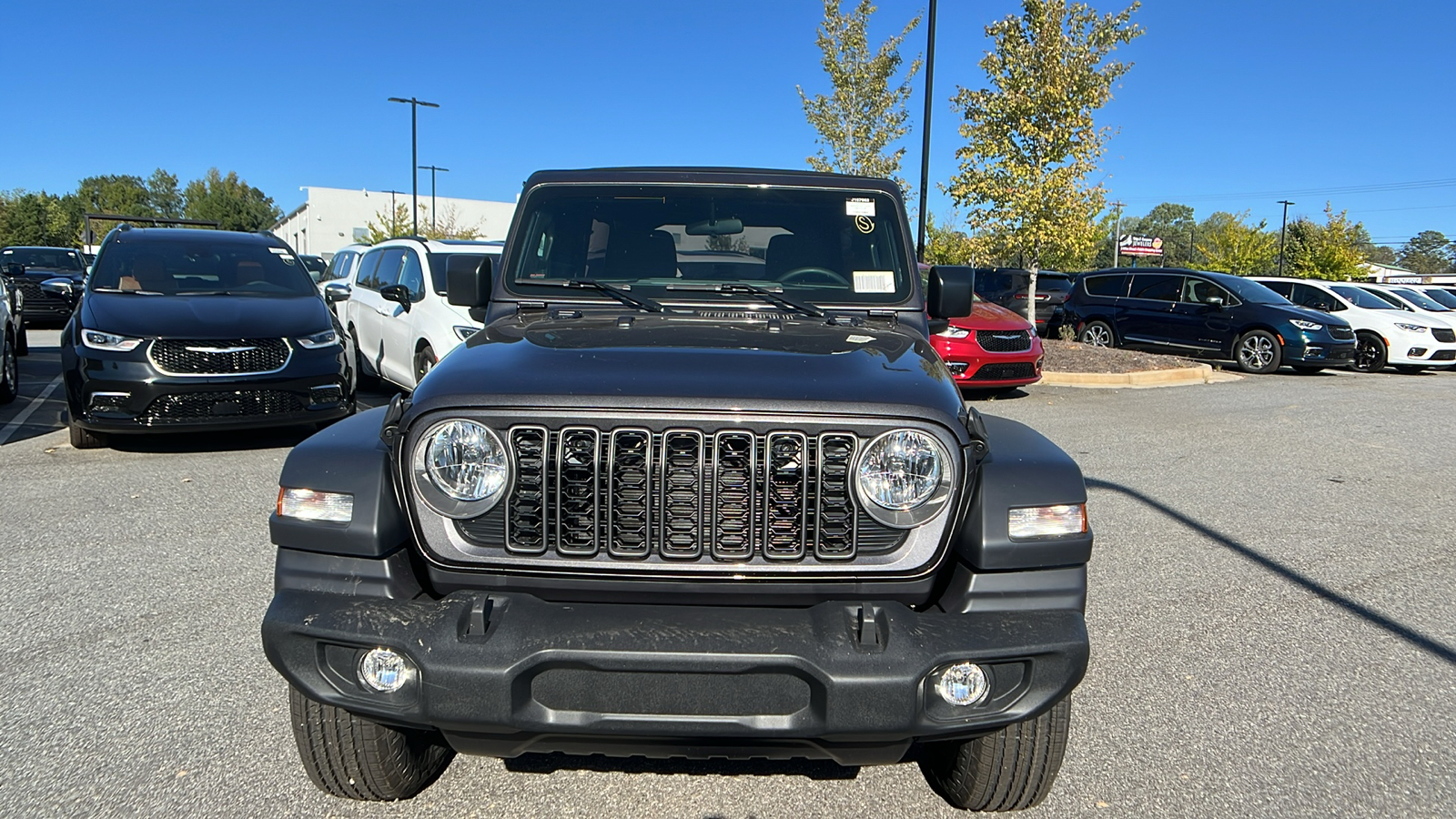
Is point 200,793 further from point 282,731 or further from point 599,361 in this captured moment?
point 599,361

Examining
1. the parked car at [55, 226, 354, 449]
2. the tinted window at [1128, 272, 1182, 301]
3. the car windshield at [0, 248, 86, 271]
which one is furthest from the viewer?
the car windshield at [0, 248, 86, 271]

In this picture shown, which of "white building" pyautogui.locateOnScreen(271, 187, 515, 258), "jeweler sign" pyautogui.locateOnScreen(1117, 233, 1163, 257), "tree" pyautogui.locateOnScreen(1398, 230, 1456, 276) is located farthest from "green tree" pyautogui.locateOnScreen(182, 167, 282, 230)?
"tree" pyautogui.locateOnScreen(1398, 230, 1456, 276)

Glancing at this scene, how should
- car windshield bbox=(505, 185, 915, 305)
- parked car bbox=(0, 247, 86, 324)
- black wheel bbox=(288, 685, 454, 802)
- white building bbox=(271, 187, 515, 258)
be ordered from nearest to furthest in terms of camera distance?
black wheel bbox=(288, 685, 454, 802)
car windshield bbox=(505, 185, 915, 305)
parked car bbox=(0, 247, 86, 324)
white building bbox=(271, 187, 515, 258)

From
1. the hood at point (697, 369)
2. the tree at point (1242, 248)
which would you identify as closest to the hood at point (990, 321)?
the hood at point (697, 369)

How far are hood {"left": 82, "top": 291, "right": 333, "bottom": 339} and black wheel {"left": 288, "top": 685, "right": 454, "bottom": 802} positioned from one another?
18.3ft

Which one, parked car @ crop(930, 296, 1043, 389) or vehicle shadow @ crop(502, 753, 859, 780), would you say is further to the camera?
parked car @ crop(930, 296, 1043, 389)

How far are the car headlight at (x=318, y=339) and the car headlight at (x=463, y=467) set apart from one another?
5.90m

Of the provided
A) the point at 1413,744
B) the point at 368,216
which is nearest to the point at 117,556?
the point at 1413,744

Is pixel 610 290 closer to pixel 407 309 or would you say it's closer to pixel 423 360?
pixel 407 309

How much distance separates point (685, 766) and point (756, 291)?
1582 mm

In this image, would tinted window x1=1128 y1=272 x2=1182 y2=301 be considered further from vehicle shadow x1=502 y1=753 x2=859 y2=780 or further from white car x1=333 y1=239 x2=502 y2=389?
vehicle shadow x1=502 y1=753 x2=859 y2=780

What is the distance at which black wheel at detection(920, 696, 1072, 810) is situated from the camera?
2.69 metres

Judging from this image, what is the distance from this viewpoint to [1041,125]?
55.3ft

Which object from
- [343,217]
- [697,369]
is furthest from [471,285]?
[343,217]
